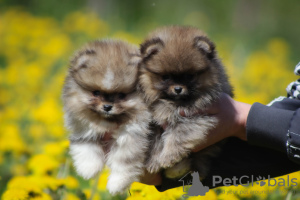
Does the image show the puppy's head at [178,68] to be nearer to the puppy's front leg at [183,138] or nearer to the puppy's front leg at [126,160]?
the puppy's front leg at [183,138]

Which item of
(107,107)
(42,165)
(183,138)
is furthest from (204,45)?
(42,165)

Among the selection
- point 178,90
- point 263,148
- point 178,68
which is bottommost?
point 263,148

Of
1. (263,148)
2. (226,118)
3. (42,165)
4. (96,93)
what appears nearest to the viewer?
(96,93)

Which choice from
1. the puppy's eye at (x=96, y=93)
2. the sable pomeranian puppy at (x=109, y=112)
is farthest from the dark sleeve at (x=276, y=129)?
the puppy's eye at (x=96, y=93)

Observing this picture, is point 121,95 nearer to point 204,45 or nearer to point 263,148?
point 204,45

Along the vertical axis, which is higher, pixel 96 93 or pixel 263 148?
pixel 96 93

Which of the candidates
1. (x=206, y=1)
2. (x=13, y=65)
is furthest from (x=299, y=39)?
(x=13, y=65)
